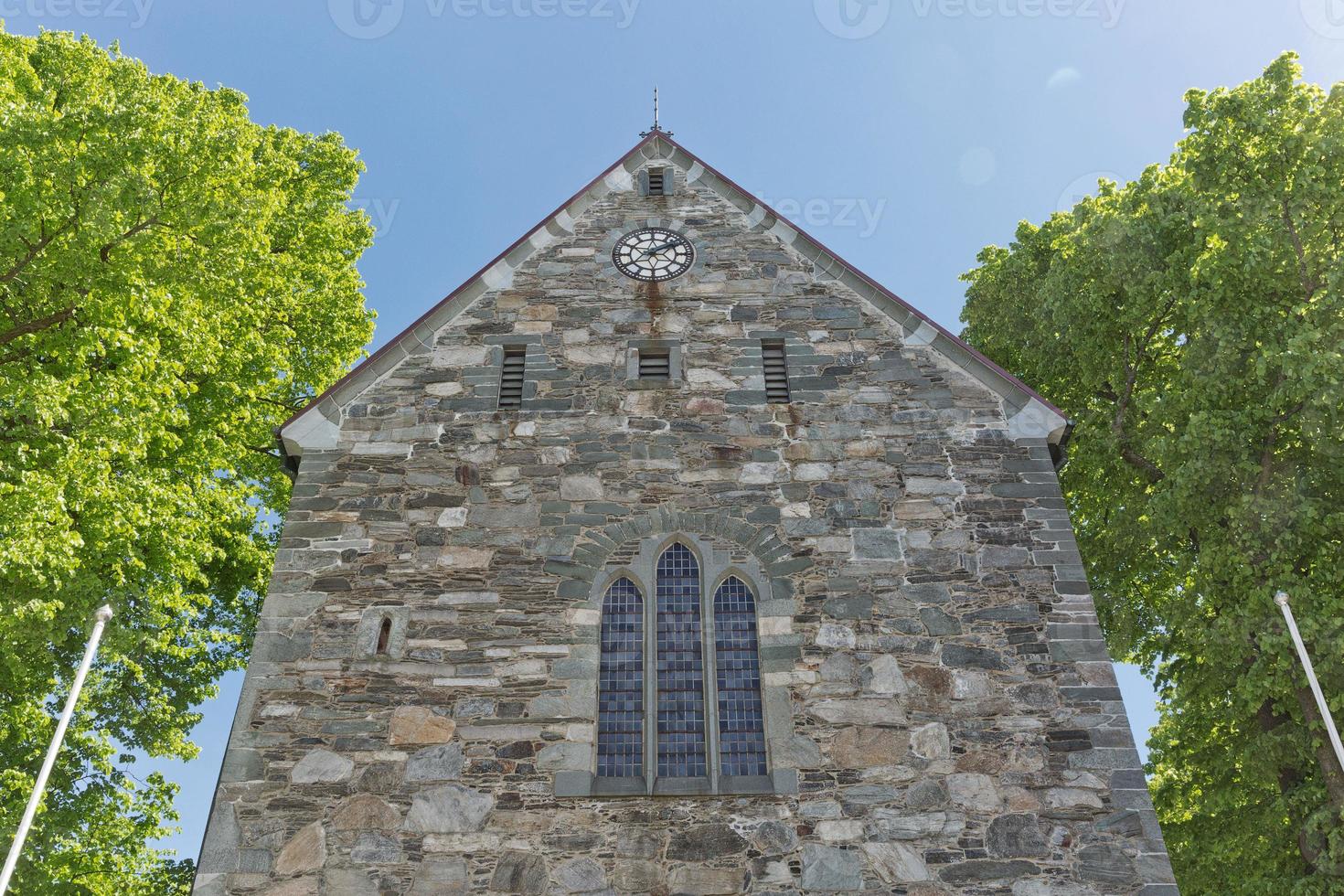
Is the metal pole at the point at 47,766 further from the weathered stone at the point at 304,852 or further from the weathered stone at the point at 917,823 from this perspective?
the weathered stone at the point at 917,823

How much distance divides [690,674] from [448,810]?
2.51 metres

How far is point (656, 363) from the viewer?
1183cm

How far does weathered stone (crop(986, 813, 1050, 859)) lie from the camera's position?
8.37 metres

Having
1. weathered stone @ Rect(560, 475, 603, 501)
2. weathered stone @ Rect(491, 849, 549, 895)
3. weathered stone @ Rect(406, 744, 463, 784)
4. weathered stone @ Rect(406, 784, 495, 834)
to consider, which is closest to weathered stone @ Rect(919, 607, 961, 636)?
weathered stone @ Rect(560, 475, 603, 501)

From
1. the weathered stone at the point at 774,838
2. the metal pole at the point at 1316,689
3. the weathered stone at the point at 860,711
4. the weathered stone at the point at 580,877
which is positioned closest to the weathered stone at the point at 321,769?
the weathered stone at the point at 580,877

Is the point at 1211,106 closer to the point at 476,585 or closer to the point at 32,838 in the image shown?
the point at 476,585

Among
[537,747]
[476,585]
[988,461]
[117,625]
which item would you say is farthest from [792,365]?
[117,625]

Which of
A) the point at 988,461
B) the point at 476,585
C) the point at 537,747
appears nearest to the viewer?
the point at 537,747

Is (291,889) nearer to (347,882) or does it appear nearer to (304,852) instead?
(304,852)

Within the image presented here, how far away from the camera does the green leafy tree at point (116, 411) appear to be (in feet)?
35.4

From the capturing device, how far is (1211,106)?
12891mm

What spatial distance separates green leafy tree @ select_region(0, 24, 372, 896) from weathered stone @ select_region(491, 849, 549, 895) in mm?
5531

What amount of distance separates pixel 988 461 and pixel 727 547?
3.01 metres

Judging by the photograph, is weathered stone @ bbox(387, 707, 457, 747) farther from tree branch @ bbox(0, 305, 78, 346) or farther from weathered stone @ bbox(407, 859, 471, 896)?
tree branch @ bbox(0, 305, 78, 346)
